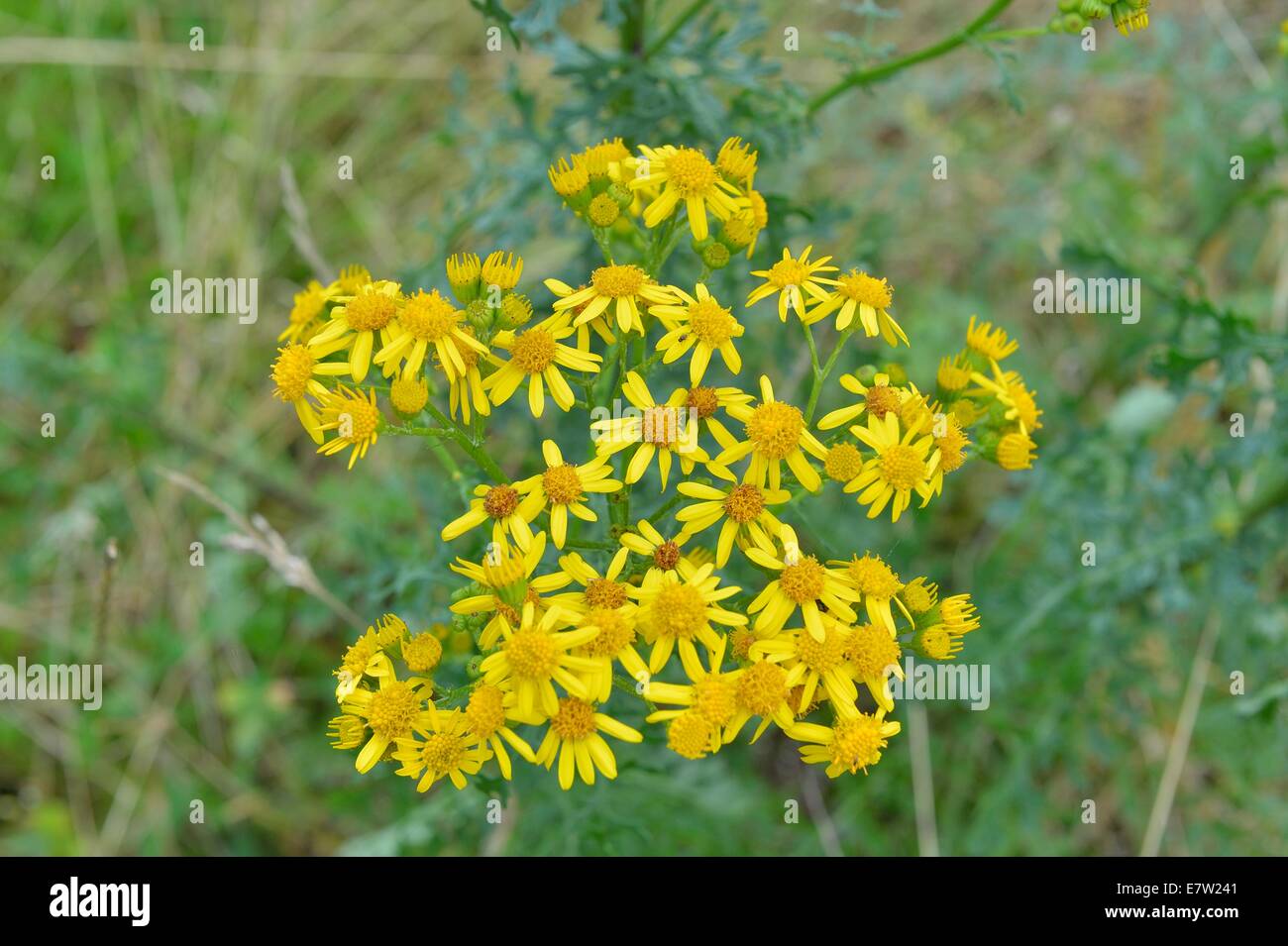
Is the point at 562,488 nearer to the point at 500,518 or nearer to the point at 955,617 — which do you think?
the point at 500,518

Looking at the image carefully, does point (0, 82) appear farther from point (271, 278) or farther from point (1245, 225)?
point (1245, 225)

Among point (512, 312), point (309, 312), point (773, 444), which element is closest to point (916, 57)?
point (773, 444)

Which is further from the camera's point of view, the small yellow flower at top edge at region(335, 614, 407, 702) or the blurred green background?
the blurred green background

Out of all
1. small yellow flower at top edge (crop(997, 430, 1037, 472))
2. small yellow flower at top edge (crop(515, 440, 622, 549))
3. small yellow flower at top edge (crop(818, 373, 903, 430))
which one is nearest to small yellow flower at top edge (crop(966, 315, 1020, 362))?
small yellow flower at top edge (crop(997, 430, 1037, 472))

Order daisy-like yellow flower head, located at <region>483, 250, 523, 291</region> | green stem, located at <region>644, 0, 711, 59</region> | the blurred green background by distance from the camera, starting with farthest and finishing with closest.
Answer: the blurred green background < green stem, located at <region>644, 0, 711, 59</region> < daisy-like yellow flower head, located at <region>483, 250, 523, 291</region>

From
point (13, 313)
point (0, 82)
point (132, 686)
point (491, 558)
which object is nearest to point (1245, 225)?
point (491, 558)

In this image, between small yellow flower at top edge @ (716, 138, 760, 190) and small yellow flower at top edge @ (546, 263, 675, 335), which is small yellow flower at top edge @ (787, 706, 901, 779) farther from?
small yellow flower at top edge @ (716, 138, 760, 190)
